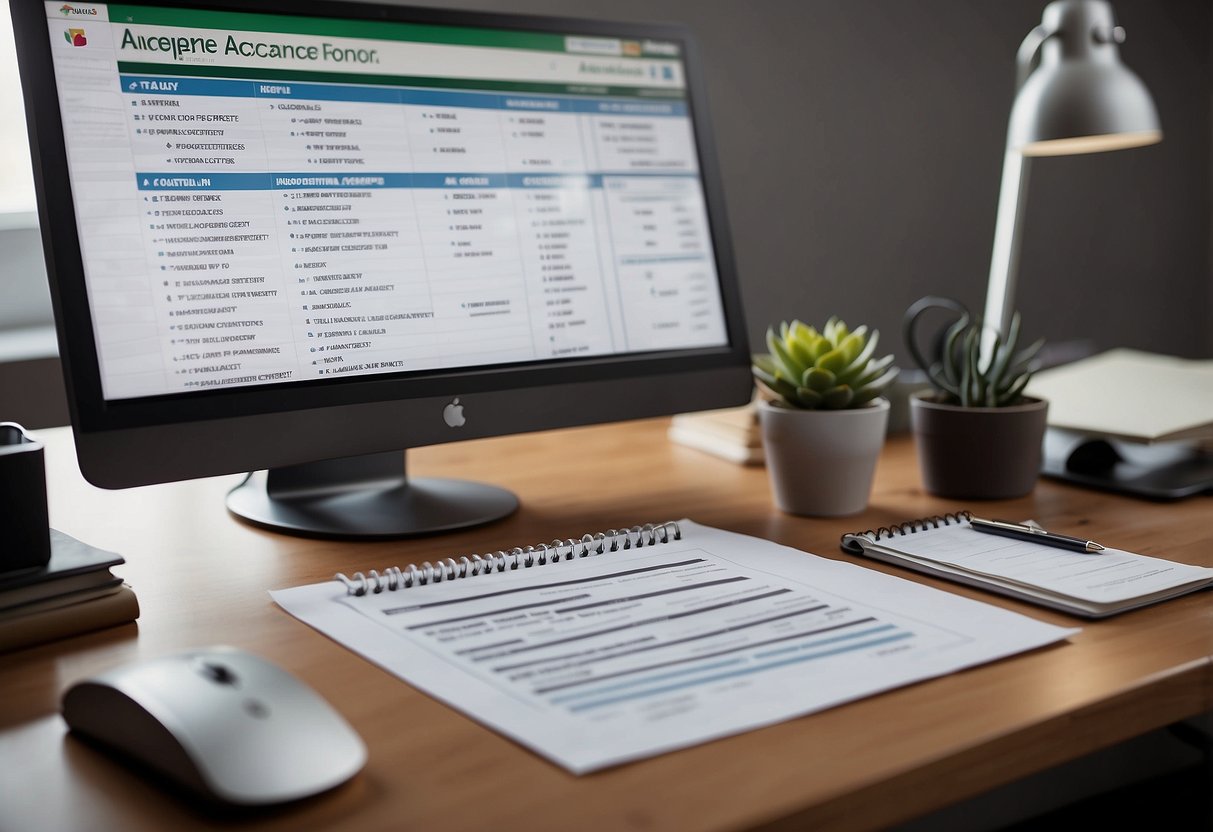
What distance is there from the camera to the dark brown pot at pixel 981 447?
97 cm

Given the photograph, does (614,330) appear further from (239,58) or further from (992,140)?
(992,140)

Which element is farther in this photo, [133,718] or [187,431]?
[187,431]

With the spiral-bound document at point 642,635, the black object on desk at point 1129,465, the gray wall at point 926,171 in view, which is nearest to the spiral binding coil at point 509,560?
the spiral-bound document at point 642,635

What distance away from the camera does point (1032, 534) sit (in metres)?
0.82

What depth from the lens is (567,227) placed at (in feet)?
3.22

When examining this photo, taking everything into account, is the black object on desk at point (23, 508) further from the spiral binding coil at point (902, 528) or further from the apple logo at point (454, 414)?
the spiral binding coil at point (902, 528)

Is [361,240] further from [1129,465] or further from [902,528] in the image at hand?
[1129,465]

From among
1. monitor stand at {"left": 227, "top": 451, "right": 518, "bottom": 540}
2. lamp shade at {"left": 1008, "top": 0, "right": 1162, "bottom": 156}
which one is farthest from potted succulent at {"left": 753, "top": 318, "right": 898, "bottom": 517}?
lamp shade at {"left": 1008, "top": 0, "right": 1162, "bottom": 156}

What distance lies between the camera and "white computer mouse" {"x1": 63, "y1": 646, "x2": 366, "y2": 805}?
43cm

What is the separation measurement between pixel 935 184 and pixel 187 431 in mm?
2165

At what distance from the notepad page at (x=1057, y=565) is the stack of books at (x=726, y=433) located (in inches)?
12.9

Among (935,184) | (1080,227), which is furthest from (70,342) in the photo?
(1080,227)

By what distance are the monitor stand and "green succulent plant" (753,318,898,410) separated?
0.26 metres

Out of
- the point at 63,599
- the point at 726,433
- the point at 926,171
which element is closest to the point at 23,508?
the point at 63,599
